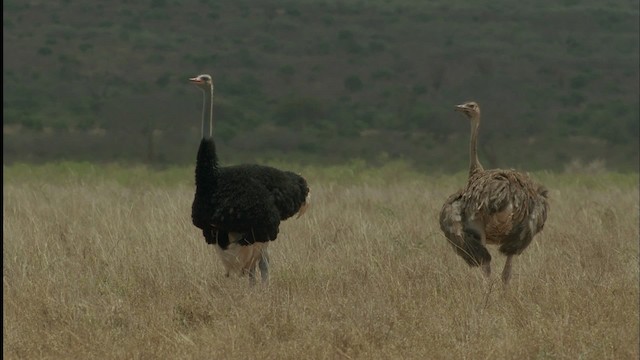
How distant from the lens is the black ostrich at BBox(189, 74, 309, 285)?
6.71m

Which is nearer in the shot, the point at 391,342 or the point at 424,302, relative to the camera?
the point at 391,342

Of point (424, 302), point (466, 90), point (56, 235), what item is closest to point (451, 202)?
point (424, 302)

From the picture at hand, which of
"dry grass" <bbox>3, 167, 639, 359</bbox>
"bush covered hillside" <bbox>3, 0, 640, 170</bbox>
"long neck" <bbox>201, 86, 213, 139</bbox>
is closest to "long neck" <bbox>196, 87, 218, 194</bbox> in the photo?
"long neck" <bbox>201, 86, 213, 139</bbox>

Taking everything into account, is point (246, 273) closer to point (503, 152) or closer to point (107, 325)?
point (107, 325)

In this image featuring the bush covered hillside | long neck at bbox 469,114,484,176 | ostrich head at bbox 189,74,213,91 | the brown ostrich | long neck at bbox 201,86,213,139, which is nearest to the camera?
the brown ostrich

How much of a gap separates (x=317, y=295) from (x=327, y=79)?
24.5 meters

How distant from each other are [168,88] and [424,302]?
21415 millimetres

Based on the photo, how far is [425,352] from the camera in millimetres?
5379

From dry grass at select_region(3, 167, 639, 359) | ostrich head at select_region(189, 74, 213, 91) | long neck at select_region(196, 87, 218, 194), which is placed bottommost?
dry grass at select_region(3, 167, 639, 359)

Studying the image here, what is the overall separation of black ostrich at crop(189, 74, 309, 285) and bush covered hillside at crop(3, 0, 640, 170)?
1203 centimetres

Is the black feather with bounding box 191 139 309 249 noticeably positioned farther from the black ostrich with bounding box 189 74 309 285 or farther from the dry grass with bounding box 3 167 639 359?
the dry grass with bounding box 3 167 639 359

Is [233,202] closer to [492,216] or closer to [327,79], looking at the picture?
[492,216]

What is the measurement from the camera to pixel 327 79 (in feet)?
102

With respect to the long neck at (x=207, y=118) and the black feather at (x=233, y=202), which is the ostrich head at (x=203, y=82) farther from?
the black feather at (x=233, y=202)
